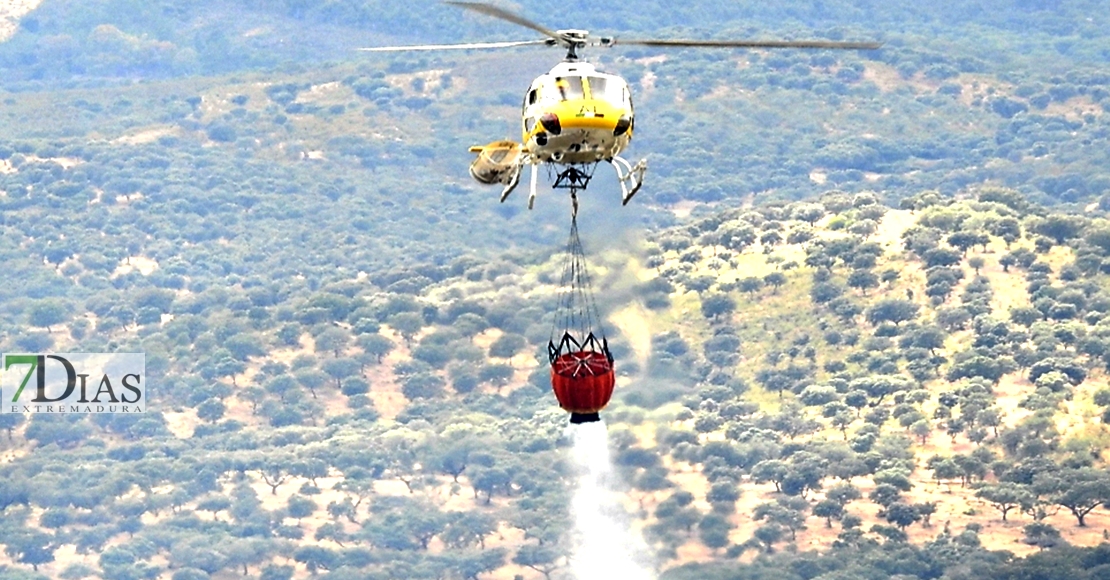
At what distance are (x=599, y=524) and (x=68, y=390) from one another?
62543mm

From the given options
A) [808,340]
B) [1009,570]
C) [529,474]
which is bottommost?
[1009,570]

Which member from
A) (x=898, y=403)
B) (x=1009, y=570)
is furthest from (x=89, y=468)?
(x=1009, y=570)

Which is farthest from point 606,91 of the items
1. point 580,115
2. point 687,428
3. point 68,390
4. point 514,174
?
point 68,390

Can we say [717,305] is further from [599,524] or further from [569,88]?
[569,88]

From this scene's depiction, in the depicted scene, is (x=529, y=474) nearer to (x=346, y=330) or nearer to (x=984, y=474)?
(x=984, y=474)

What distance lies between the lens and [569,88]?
6394cm

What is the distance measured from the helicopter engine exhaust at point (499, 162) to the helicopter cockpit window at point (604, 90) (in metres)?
3.63

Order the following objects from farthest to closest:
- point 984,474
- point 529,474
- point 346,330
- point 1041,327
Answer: point 346,330 → point 1041,327 → point 529,474 → point 984,474

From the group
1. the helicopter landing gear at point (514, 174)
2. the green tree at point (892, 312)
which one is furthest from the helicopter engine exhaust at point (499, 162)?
the green tree at point (892, 312)

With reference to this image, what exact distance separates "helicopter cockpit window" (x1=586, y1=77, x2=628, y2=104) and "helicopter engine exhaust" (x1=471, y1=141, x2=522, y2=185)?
11.9 ft

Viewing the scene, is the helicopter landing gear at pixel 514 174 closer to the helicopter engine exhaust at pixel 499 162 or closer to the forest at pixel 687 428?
the helicopter engine exhaust at pixel 499 162

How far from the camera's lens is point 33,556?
167 meters

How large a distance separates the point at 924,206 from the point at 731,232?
11.8 meters

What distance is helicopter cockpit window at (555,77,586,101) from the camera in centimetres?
6381
